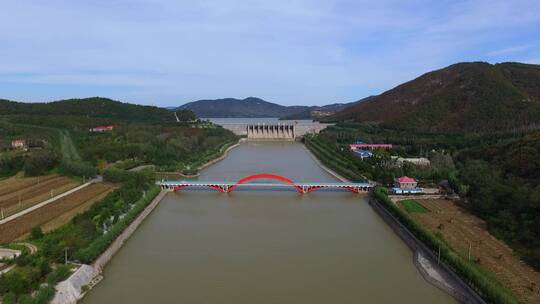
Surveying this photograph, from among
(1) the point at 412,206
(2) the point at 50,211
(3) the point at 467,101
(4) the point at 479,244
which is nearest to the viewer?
(4) the point at 479,244

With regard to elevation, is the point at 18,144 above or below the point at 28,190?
above

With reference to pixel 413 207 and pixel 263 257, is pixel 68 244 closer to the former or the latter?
pixel 263 257

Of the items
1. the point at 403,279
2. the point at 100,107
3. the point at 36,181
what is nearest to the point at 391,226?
the point at 403,279

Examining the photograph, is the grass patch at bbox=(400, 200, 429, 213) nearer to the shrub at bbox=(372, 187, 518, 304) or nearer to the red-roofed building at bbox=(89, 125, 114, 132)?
the shrub at bbox=(372, 187, 518, 304)

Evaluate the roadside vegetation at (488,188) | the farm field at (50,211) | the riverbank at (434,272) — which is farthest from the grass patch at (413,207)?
the farm field at (50,211)

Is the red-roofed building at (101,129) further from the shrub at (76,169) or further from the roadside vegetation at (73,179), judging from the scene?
the shrub at (76,169)

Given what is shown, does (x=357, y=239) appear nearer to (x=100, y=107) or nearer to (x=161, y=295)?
(x=161, y=295)

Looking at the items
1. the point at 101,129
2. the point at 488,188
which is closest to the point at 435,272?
the point at 488,188
